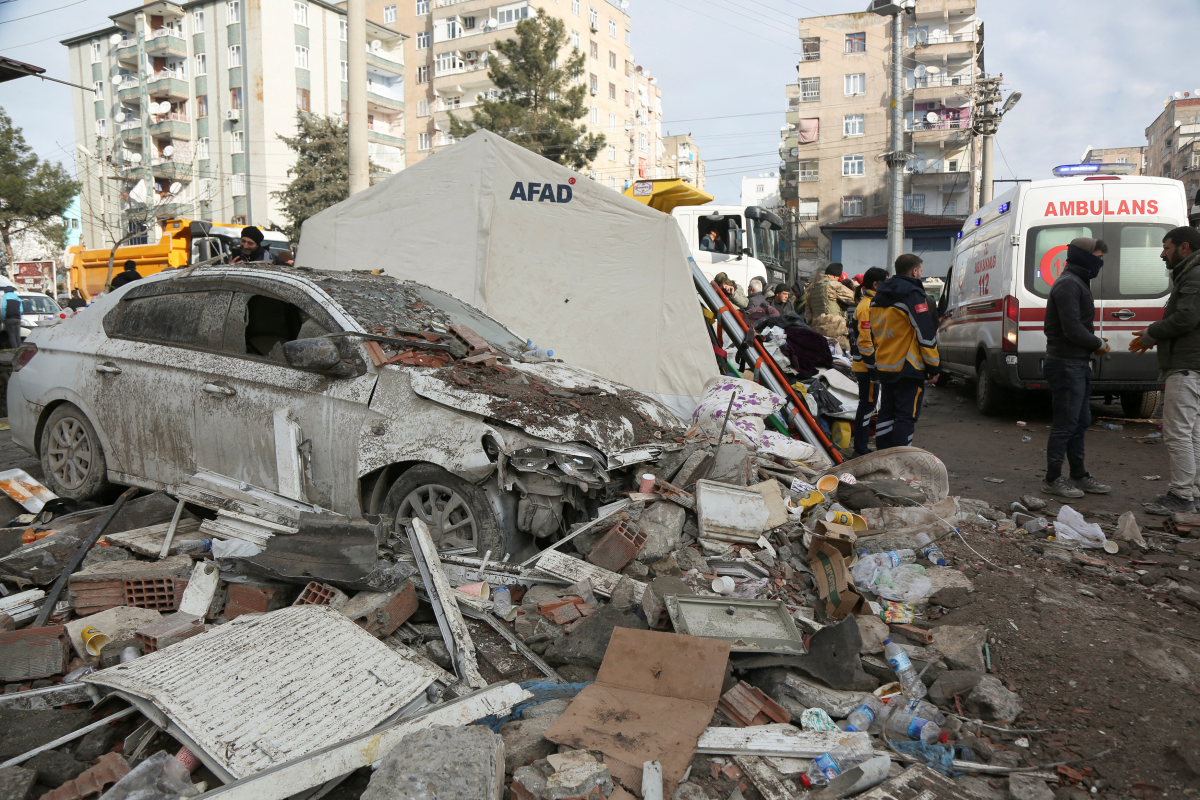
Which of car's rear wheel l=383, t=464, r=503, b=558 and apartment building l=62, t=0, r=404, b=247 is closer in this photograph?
car's rear wheel l=383, t=464, r=503, b=558

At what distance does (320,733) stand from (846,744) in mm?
1713

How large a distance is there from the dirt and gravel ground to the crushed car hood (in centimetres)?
181

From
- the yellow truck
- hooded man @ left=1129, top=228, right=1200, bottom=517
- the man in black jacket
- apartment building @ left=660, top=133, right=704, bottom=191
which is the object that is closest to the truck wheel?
the man in black jacket

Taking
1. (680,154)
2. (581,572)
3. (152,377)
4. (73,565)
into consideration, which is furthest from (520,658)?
(680,154)

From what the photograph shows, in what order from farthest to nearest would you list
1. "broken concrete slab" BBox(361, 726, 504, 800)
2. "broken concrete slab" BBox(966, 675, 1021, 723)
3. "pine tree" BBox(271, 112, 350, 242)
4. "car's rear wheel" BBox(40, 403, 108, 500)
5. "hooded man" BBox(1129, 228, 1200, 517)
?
"pine tree" BBox(271, 112, 350, 242)
"hooded man" BBox(1129, 228, 1200, 517)
"car's rear wheel" BBox(40, 403, 108, 500)
"broken concrete slab" BBox(966, 675, 1021, 723)
"broken concrete slab" BBox(361, 726, 504, 800)

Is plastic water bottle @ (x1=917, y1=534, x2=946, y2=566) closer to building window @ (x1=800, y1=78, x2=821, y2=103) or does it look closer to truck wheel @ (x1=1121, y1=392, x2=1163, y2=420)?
truck wheel @ (x1=1121, y1=392, x2=1163, y2=420)

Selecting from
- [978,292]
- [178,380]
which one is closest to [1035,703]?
[178,380]

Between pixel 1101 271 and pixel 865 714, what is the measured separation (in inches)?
299

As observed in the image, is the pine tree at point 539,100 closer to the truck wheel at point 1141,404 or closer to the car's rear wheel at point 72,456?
the truck wheel at point 1141,404

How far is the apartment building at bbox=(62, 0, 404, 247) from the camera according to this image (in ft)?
132

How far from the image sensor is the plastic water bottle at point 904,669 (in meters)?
2.89

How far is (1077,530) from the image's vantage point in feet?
15.3

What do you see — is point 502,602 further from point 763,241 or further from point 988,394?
point 763,241

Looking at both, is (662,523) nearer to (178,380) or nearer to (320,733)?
(320,733)
